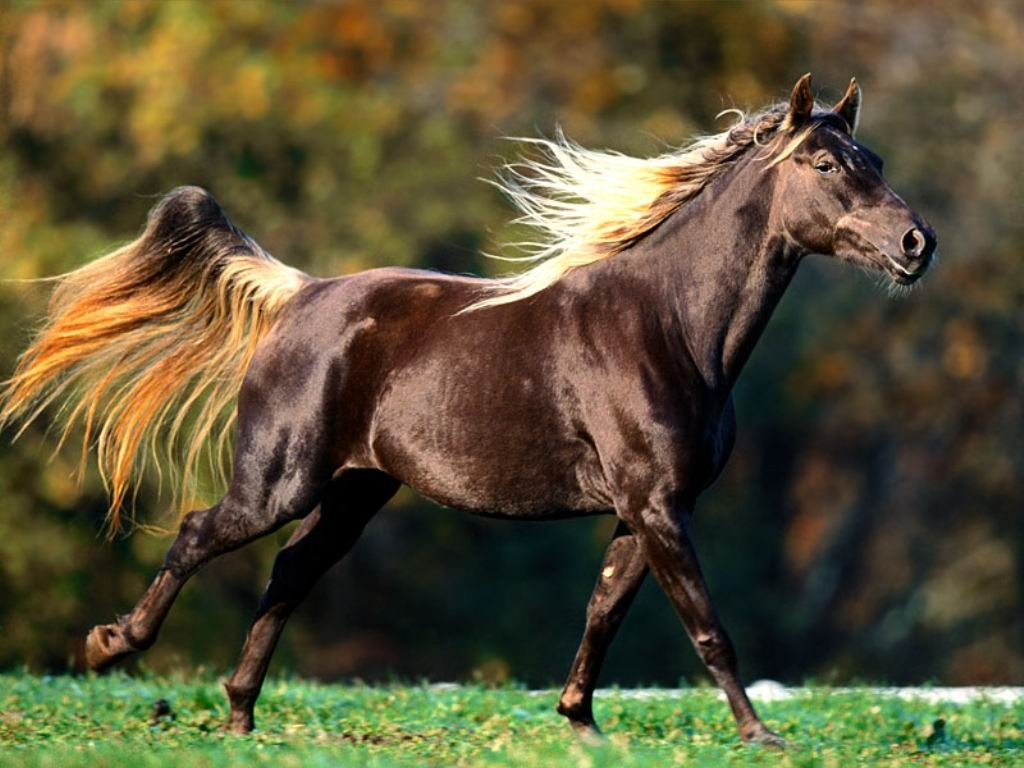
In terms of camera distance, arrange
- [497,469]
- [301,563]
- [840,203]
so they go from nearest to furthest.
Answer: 1. [840,203]
2. [497,469]
3. [301,563]

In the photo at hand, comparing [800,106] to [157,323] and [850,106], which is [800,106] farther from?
[157,323]

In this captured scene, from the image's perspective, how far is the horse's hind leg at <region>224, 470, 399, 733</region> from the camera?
8.18m

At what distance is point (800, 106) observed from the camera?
301 inches

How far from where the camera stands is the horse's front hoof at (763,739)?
724cm

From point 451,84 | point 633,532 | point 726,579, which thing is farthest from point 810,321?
point 633,532

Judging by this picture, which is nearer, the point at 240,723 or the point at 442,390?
the point at 442,390

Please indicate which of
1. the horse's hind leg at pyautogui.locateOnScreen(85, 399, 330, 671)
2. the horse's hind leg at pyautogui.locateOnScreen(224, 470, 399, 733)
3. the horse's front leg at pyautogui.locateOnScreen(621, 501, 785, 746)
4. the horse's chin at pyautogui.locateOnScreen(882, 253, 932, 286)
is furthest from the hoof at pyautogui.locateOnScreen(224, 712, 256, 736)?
the horse's chin at pyautogui.locateOnScreen(882, 253, 932, 286)

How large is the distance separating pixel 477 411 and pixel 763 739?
1.72m

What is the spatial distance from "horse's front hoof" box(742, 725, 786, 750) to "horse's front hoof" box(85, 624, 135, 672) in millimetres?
2571

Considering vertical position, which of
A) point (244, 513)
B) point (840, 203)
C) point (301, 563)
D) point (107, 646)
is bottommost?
point (107, 646)

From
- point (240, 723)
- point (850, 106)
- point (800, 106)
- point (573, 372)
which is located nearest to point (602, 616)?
point (573, 372)

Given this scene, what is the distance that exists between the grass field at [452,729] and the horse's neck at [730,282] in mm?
1567

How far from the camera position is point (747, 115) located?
8141mm

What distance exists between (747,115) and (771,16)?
16072mm
